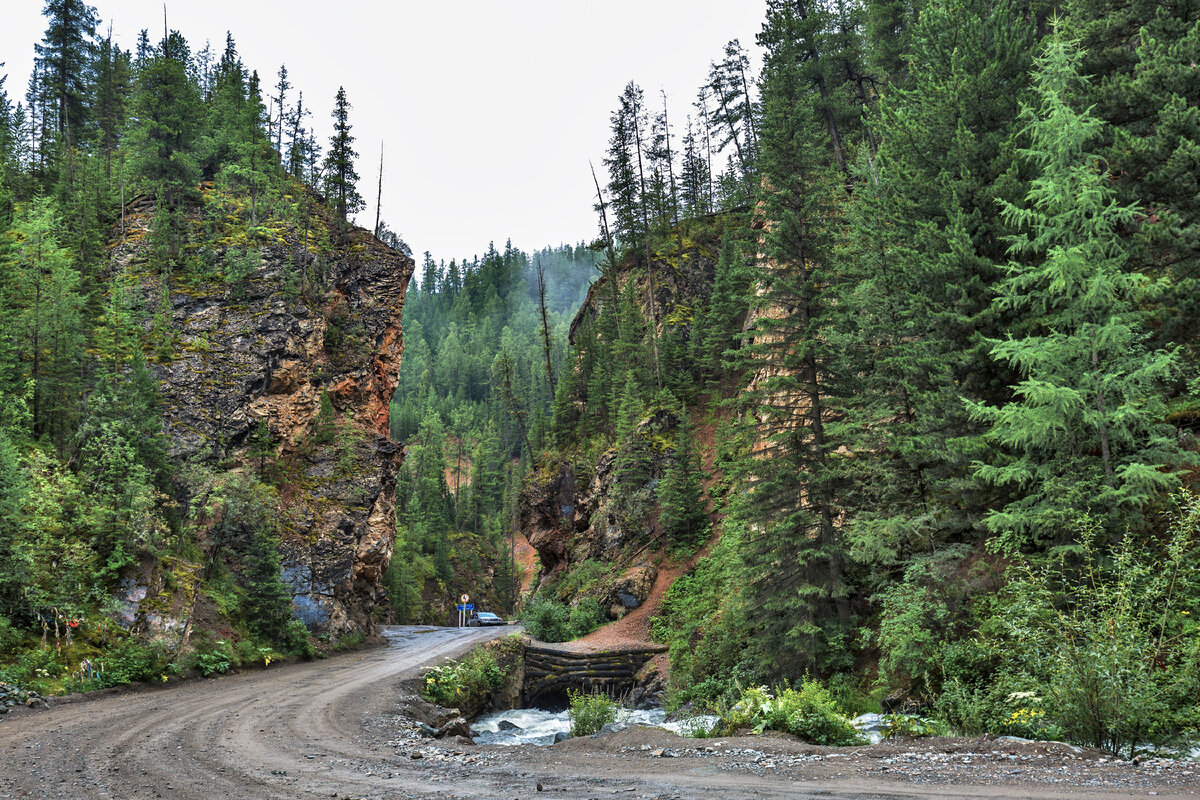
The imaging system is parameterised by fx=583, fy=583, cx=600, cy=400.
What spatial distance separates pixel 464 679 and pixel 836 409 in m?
16.0

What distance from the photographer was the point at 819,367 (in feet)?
52.7

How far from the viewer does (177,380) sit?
2944 centimetres

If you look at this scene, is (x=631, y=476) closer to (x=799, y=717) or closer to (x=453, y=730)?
(x=453, y=730)

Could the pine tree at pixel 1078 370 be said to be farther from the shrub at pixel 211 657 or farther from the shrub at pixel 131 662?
the shrub at pixel 211 657

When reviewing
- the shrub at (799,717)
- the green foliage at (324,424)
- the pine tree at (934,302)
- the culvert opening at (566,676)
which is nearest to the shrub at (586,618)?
the culvert opening at (566,676)

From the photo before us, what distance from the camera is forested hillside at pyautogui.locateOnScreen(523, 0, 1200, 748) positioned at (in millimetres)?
9281

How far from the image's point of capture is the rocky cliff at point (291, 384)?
29156mm

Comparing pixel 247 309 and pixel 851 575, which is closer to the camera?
pixel 851 575

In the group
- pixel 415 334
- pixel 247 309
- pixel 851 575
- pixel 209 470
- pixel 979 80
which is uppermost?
pixel 415 334

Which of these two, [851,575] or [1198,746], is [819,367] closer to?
[851,575]

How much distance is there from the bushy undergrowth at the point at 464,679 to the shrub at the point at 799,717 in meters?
11.1

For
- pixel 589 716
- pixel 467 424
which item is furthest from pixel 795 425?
pixel 467 424

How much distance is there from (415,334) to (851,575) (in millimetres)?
129579

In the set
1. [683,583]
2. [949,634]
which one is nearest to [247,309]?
[683,583]
